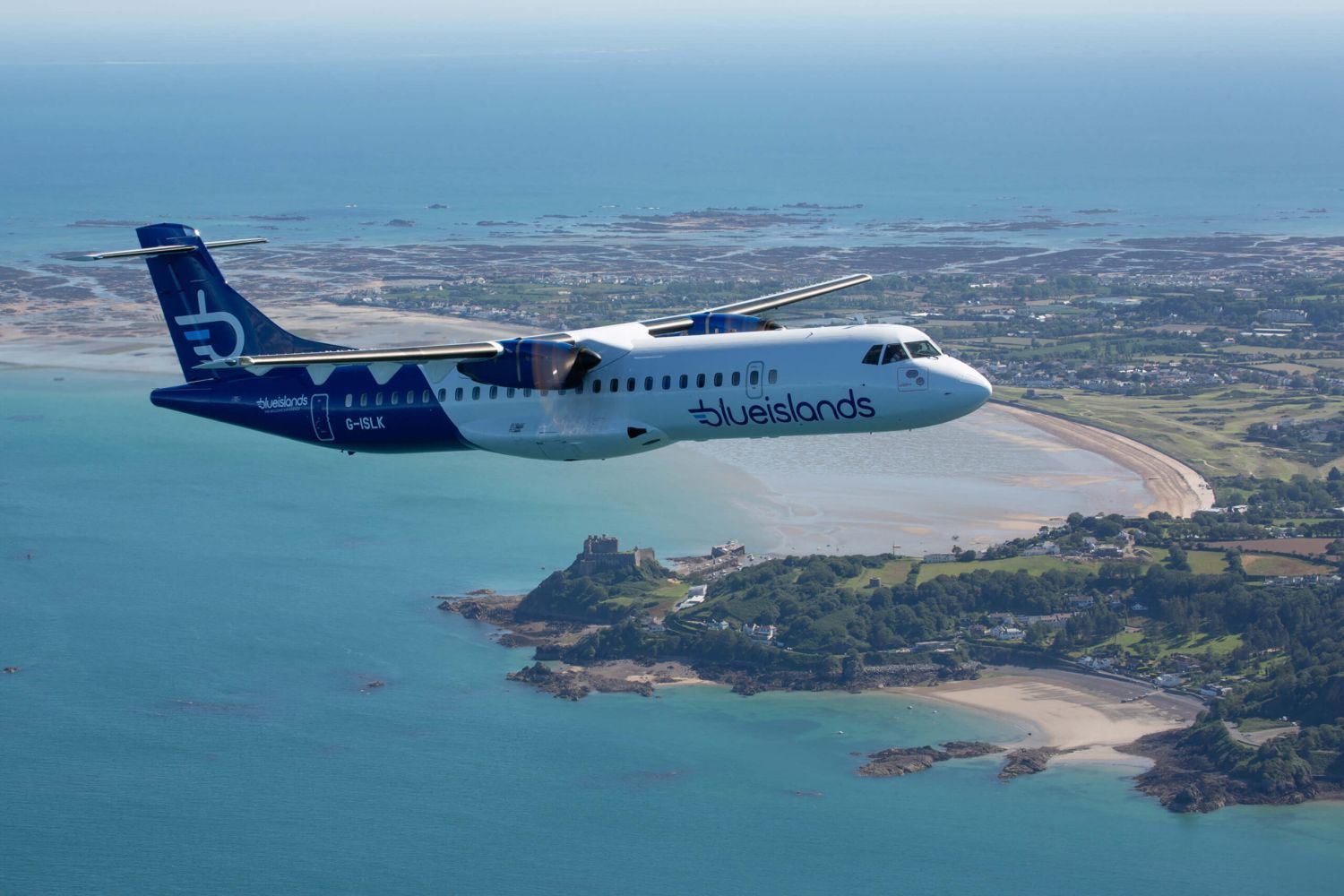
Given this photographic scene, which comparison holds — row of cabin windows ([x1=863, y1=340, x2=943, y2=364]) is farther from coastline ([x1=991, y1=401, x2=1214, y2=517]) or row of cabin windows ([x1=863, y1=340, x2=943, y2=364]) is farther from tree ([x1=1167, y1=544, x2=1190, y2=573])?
coastline ([x1=991, y1=401, x2=1214, y2=517])

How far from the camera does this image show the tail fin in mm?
50875

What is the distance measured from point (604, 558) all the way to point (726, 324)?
4673 cm

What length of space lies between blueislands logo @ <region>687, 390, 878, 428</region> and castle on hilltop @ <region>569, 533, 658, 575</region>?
168ft

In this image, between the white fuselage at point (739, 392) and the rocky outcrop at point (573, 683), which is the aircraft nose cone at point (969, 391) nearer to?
the white fuselage at point (739, 392)

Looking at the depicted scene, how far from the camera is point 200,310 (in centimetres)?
5112

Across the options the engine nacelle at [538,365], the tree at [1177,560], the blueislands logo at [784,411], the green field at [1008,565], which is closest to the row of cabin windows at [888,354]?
the blueislands logo at [784,411]

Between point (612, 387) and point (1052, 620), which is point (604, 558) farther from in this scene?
point (612, 387)

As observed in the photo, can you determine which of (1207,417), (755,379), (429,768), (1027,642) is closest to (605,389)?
(755,379)

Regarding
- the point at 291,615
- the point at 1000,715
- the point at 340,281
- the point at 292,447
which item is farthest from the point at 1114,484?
the point at 340,281

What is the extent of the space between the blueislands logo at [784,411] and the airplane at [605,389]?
0.04 meters

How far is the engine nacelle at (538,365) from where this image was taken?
43344mm

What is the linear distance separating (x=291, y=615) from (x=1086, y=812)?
143 feet

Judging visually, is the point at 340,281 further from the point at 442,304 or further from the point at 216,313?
the point at 216,313

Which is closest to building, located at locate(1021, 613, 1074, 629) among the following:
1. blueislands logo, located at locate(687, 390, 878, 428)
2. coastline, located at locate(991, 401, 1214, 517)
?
coastline, located at locate(991, 401, 1214, 517)
